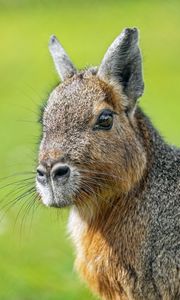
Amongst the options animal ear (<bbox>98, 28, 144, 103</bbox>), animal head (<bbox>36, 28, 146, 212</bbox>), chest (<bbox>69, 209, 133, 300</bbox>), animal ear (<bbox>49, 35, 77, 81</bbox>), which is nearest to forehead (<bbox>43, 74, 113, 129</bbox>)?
animal head (<bbox>36, 28, 146, 212</bbox>)

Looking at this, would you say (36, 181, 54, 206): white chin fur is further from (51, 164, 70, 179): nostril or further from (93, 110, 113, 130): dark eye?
(93, 110, 113, 130): dark eye

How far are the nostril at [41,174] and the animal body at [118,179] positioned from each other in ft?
0.43

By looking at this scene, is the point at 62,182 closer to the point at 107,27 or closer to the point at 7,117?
the point at 7,117

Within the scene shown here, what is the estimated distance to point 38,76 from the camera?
29891mm

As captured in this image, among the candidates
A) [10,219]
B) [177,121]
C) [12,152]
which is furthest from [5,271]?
[177,121]

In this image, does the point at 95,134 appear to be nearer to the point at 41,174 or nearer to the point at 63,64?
the point at 41,174

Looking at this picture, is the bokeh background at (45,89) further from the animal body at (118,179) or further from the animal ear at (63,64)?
the animal ear at (63,64)

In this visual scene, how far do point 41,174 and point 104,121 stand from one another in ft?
2.32

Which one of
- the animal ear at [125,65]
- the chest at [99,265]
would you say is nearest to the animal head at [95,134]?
the animal ear at [125,65]

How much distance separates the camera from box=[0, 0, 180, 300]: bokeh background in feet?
43.4

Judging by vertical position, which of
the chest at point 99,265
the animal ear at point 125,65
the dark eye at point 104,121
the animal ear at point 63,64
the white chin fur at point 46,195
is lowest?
the chest at point 99,265

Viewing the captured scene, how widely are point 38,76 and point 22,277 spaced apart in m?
17.2

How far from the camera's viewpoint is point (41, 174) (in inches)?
344

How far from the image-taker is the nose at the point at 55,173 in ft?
28.4
